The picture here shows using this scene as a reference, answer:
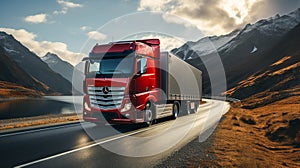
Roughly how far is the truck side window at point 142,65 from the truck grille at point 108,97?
147cm

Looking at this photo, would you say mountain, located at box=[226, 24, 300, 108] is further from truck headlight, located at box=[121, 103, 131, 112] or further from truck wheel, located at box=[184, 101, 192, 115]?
truck headlight, located at box=[121, 103, 131, 112]

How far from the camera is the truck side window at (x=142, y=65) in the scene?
12393mm

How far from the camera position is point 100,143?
908 cm

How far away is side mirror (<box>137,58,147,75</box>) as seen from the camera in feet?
40.4

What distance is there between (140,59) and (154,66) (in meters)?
1.85

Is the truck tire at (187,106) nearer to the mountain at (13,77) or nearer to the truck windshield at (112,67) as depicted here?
the truck windshield at (112,67)

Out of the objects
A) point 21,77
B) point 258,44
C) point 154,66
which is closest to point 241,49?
point 258,44

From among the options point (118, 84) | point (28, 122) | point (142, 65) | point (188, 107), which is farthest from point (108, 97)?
point (188, 107)

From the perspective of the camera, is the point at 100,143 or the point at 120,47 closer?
the point at 100,143

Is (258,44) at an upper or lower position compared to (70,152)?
upper

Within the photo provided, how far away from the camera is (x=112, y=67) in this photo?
1230 cm

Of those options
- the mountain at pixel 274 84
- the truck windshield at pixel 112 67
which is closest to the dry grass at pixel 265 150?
the truck windshield at pixel 112 67

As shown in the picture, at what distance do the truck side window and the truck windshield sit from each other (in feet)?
1.52

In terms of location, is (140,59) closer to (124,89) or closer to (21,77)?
(124,89)
